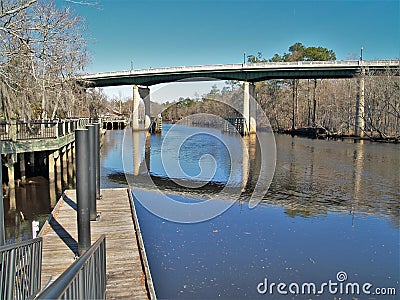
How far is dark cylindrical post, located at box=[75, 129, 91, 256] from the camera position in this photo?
20.2ft

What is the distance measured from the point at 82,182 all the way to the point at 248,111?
51916 millimetres

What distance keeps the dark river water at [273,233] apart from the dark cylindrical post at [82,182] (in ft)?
6.39

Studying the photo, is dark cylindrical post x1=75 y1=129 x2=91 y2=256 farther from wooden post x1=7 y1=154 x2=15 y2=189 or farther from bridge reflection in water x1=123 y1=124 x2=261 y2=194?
→ wooden post x1=7 y1=154 x2=15 y2=189

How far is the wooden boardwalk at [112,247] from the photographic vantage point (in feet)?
17.7

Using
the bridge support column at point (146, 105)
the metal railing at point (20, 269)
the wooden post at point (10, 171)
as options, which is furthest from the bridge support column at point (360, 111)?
the metal railing at point (20, 269)

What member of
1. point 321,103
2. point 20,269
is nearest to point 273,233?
point 20,269

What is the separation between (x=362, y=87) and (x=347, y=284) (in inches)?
1687

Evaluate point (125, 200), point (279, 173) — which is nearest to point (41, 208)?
point (125, 200)

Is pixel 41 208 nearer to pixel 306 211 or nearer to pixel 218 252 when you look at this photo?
pixel 218 252

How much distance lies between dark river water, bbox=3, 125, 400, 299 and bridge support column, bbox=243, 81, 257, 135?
32977mm

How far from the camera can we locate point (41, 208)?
1370 centimetres

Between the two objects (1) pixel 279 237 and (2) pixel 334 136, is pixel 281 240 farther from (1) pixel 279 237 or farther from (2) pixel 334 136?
(2) pixel 334 136

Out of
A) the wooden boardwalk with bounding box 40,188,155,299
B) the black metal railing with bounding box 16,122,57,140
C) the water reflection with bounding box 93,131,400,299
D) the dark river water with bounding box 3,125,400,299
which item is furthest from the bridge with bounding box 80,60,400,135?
the wooden boardwalk with bounding box 40,188,155,299

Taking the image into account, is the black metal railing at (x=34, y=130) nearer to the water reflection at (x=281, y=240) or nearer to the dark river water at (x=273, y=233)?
the dark river water at (x=273, y=233)
